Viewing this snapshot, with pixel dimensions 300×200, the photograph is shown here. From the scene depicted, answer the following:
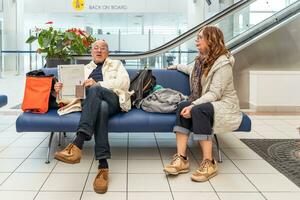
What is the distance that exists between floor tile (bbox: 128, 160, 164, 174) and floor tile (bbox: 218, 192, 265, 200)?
62cm

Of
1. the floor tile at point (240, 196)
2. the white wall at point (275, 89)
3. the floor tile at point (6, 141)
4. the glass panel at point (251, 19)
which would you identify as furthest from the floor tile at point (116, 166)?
the white wall at point (275, 89)

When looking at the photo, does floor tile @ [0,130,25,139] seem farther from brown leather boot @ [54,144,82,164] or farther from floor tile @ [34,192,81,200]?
floor tile @ [34,192,81,200]

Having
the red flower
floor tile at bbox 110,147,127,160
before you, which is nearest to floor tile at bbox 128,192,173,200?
floor tile at bbox 110,147,127,160

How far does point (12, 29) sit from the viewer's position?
45.3 feet

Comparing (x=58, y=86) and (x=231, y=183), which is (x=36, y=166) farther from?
(x=231, y=183)

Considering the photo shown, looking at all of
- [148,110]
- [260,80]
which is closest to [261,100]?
[260,80]

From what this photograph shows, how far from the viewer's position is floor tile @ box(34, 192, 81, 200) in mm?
2570

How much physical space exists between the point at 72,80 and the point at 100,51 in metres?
0.41

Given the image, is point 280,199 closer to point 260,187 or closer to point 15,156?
point 260,187

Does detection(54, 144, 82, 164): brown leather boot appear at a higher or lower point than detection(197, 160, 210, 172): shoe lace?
higher

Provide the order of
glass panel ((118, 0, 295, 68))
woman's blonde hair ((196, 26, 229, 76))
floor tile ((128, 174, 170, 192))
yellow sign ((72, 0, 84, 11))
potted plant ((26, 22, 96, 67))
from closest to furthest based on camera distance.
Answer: floor tile ((128, 174, 170, 192))
woman's blonde hair ((196, 26, 229, 76))
potted plant ((26, 22, 96, 67))
glass panel ((118, 0, 295, 68))
yellow sign ((72, 0, 84, 11))

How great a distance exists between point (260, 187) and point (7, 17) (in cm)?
1274

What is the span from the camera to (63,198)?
2568mm

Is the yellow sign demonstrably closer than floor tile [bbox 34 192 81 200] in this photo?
No
